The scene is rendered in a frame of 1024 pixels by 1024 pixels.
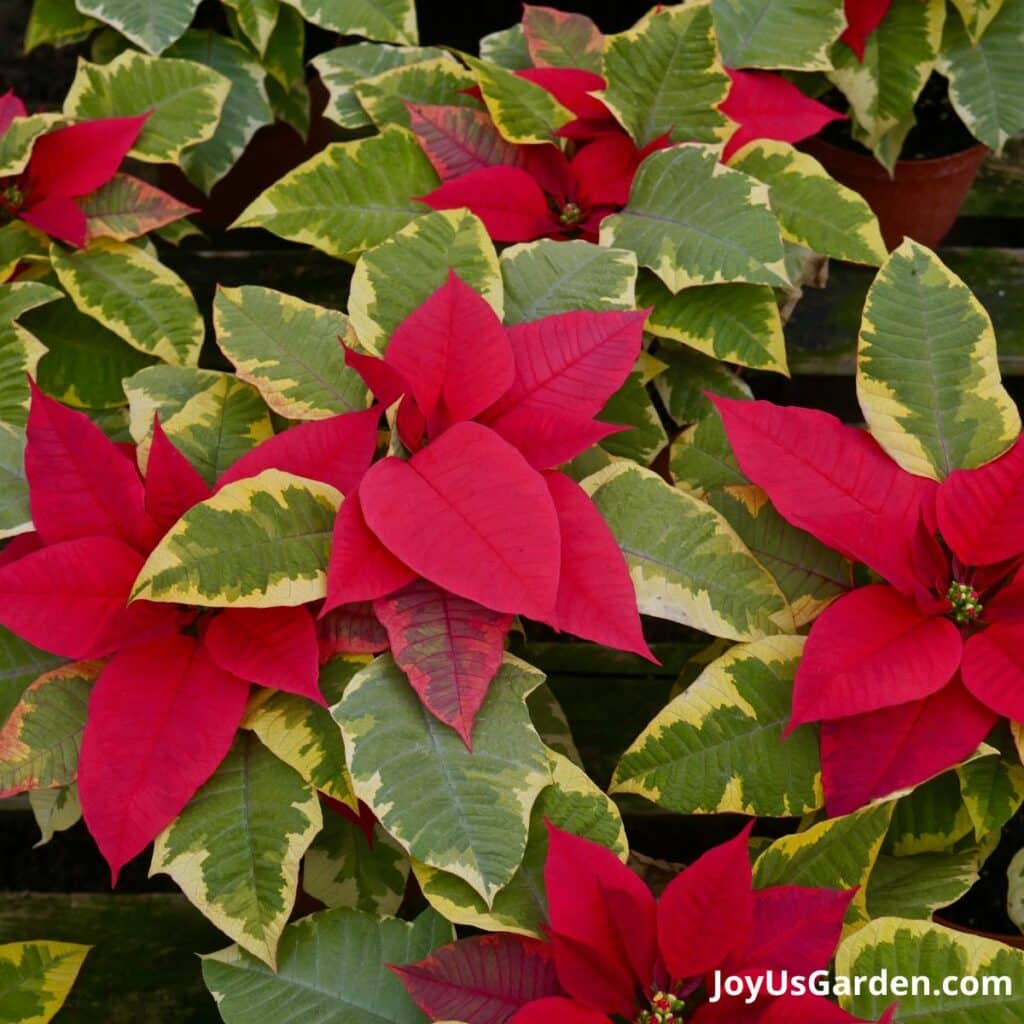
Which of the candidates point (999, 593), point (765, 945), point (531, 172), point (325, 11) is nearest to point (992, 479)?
point (999, 593)

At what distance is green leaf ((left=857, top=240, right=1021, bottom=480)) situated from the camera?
881 mm

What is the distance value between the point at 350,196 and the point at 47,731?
486 mm

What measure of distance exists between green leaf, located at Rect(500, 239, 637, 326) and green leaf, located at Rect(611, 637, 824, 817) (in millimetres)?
266

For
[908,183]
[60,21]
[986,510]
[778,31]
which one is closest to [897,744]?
[986,510]

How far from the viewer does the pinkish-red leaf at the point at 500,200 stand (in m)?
1.03

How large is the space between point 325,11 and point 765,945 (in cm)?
91

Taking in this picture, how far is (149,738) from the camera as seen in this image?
79 centimetres

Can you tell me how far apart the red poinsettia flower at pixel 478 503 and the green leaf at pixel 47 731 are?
0.20 m

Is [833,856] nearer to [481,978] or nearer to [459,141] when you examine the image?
[481,978]

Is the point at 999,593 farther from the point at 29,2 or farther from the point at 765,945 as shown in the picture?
the point at 29,2

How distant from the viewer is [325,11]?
121 cm

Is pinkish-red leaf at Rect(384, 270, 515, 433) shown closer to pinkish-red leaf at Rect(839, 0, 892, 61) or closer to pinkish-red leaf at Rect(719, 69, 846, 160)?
pinkish-red leaf at Rect(719, 69, 846, 160)

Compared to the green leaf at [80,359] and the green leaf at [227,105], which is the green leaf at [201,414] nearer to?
the green leaf at [80,359]

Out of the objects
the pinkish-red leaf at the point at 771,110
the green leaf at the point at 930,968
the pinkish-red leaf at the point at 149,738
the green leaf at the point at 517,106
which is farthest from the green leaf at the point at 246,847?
the pinkish-red leaf at the point at 771,110
